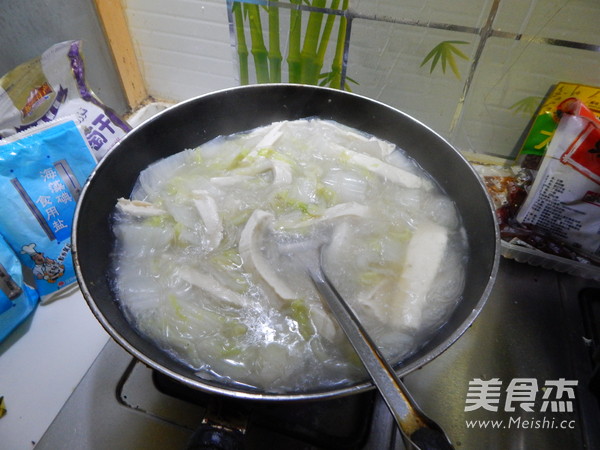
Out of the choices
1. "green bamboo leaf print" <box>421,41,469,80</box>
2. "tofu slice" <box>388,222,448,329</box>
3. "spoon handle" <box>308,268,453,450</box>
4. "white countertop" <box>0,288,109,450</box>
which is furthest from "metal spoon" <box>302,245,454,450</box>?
"green bamboo leaf print" <box>421,41,469,80</box>

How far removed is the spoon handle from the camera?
48 cm

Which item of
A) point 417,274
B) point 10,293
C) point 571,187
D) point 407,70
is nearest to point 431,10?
point 407,70

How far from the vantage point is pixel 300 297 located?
32.7 inches

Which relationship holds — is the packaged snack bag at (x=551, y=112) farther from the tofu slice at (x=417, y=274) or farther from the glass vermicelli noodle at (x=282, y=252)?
the tofu slice at (x=417, y=274)

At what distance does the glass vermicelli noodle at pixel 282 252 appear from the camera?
0.78 meters

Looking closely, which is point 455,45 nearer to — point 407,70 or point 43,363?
point 407,70

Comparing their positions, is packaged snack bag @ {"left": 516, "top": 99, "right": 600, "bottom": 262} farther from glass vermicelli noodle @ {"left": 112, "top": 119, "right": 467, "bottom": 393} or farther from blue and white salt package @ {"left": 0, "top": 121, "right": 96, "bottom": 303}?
blue and white salt package @ {"left": 0, "top": 121, "right": 96, "bottom": 303}

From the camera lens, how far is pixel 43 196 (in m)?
1.16

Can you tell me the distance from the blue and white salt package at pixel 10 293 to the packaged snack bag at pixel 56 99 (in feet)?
1.38

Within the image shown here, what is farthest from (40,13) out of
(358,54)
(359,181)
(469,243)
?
(469,243)

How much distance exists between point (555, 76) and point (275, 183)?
1008mm

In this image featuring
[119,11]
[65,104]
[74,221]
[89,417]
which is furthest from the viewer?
[119,11]

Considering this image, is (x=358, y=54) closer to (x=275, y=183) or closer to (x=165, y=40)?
(x=275, y=183)

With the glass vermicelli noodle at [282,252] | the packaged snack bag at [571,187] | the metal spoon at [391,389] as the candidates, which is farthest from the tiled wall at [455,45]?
the metal spoon at [391,389]
